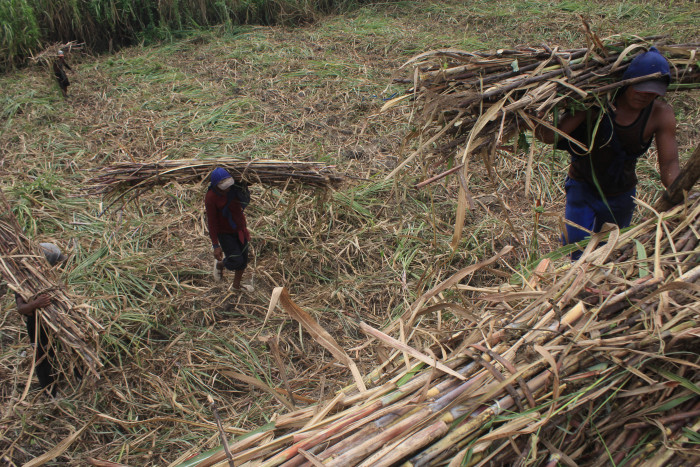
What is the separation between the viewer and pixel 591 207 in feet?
8.98

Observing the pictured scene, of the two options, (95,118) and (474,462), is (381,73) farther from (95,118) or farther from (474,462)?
(474,462)

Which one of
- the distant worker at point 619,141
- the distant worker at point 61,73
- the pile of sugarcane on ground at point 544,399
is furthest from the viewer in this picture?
the distant worker at point 61,73

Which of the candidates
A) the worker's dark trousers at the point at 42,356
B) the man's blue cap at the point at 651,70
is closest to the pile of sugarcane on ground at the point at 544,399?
the man's blue cap at the point at 651,70

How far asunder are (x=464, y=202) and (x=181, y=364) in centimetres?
230

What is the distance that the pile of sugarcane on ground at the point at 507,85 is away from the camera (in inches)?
80.8

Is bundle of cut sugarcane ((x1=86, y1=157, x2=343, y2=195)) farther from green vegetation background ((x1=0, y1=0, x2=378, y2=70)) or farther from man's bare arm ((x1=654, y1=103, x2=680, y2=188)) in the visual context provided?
green vegetation background ((x1=0, y1=0, x2=378, y2=70))

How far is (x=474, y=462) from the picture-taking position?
47.6 inches

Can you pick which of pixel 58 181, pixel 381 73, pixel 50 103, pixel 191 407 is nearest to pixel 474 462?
pixel 191 407

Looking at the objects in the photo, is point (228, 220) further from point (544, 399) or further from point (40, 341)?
point (544, 399)

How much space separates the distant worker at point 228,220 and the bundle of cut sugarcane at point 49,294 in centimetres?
98

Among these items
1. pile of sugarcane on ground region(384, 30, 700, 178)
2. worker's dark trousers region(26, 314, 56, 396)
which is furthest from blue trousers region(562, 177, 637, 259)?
worker's dark trousers region(26, 314, 56, 396)

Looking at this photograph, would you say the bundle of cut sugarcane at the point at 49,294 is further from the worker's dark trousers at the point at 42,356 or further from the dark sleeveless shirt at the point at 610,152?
the dark sleeveless shirt at the point at 610,152

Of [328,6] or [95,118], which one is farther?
[328,6]

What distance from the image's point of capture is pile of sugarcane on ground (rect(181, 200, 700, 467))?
123cm
